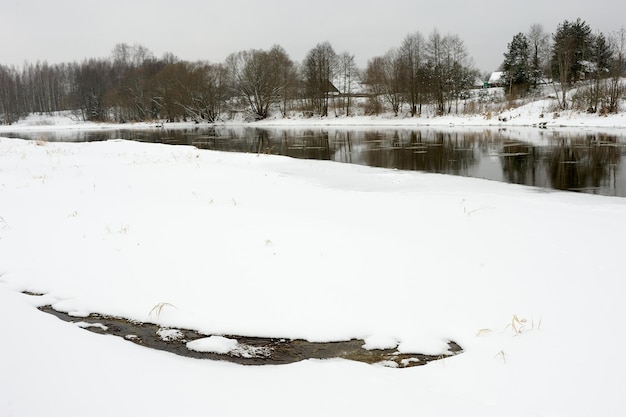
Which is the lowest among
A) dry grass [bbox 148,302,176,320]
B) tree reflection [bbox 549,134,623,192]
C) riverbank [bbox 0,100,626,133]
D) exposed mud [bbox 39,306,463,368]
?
exposed mud [bbox 39,306,463,368]

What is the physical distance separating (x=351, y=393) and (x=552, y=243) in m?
4.45

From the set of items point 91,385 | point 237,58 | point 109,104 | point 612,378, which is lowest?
point 612,378

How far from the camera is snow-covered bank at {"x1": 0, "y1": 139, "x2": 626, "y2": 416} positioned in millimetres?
3016

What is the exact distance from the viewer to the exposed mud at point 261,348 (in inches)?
153

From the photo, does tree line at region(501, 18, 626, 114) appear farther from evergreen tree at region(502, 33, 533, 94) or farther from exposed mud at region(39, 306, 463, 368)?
exposed mud at region(39, 306, 463, 368)

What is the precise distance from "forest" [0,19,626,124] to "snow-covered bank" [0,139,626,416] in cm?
3428

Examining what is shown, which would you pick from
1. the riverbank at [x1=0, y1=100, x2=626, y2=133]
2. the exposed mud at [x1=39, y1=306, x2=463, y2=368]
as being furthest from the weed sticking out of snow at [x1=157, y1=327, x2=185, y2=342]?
the riverbank at [x1=0, y1=100, x2=626, y2=133]

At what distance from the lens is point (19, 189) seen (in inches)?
388

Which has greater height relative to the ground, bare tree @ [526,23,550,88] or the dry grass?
bare tree @ [526,23,550,88]

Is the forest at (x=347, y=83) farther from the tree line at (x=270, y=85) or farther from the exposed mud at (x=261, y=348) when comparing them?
the exposed mud at (x=261, y=348)

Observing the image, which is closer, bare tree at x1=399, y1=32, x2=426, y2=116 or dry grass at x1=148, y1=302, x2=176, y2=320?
dry grass at x1=148, y1=302, x2=176, y2=320

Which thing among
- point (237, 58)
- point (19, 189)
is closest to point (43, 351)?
point (19, 189)

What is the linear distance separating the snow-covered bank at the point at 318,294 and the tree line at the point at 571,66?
31103mm

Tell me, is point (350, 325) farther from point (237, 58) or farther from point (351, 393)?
point (237, 58)
